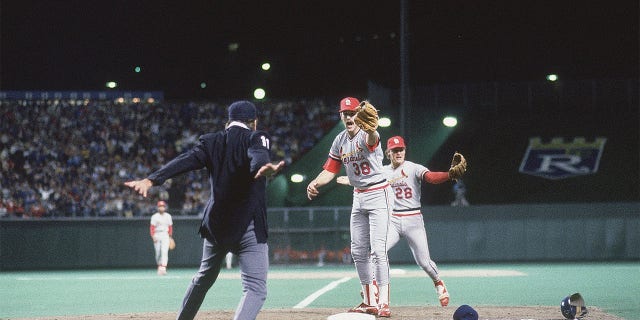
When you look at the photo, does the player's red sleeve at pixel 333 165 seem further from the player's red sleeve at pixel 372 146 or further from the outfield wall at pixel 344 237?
the outfield wall at pixel 344 237

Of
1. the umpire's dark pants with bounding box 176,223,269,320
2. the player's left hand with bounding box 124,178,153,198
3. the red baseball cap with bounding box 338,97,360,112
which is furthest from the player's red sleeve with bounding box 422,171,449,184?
the player's left hand with bounding box 124,178,153,198

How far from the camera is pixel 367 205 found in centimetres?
973

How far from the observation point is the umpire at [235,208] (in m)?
6.75

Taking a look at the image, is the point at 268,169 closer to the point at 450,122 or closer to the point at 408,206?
the point at 408,206

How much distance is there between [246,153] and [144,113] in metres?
29.0

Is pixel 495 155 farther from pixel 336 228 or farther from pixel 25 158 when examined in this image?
pixel 25 158

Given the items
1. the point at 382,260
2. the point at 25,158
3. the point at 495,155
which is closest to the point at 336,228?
the point at 495,155

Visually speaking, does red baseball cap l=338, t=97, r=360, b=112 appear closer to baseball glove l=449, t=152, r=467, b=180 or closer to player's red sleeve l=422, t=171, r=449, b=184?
baseball glove l=449, t=152, r=467, b=180

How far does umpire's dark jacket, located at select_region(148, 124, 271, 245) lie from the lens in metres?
6.76

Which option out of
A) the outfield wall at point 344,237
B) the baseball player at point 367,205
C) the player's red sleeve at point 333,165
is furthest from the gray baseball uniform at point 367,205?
the outfield wall at point 344,237

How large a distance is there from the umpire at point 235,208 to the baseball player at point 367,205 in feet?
9.08

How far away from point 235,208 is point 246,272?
0.53 metres

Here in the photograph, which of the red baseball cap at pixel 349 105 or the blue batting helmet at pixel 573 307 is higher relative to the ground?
the red baseball cap at pixel 349 105

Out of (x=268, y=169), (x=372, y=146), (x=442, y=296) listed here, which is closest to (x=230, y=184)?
(x=268, y=169)
